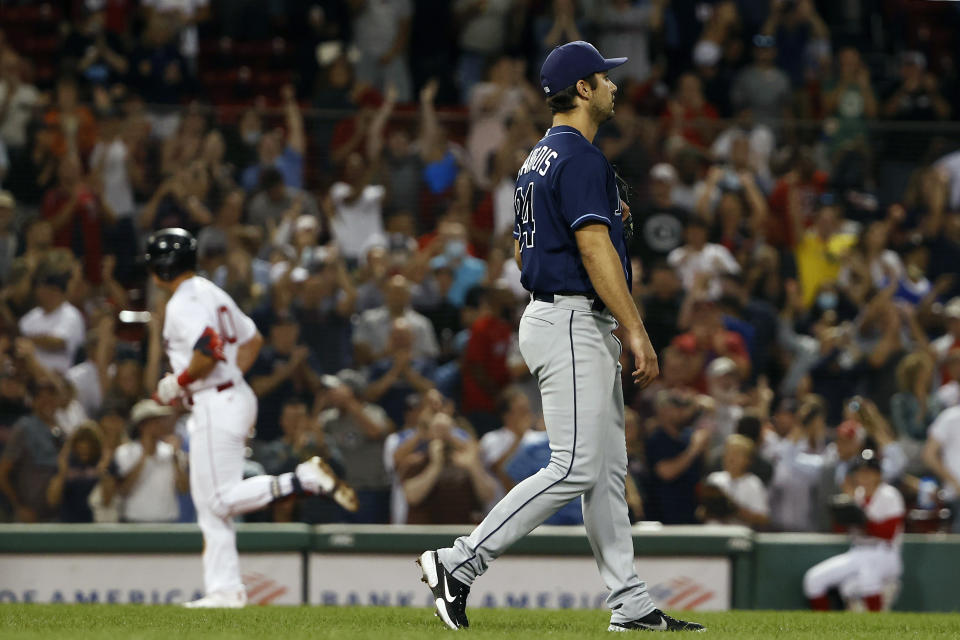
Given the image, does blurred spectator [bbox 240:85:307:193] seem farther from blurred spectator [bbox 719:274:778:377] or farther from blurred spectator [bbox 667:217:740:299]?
blurred spectator [bbox 719:274:778:377]

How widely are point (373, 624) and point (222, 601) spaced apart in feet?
4.78

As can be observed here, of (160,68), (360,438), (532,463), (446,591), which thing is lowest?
(532,463)

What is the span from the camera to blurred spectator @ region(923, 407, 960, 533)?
33.9 ft

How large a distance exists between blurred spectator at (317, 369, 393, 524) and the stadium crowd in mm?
19

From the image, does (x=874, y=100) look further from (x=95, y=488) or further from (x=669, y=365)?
(x=95, y=488)

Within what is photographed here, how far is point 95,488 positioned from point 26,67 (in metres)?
5.07

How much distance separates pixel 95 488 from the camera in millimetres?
9797

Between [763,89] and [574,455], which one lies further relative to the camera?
[763,89]

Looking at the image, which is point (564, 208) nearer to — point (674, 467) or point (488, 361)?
point (674, 467)

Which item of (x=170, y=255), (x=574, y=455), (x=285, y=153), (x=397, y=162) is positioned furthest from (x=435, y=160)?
(x=574, y=455)

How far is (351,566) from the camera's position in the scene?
927 cm

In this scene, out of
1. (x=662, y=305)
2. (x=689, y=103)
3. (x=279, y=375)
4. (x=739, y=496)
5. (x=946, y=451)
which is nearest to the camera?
(x=739, y=496)

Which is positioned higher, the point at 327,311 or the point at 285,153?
the point at 285,153

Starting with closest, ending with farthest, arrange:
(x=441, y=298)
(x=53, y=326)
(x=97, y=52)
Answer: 1. (x=53, y=326)
2. (x=441, y=298)
3. (x=97, y=52)
